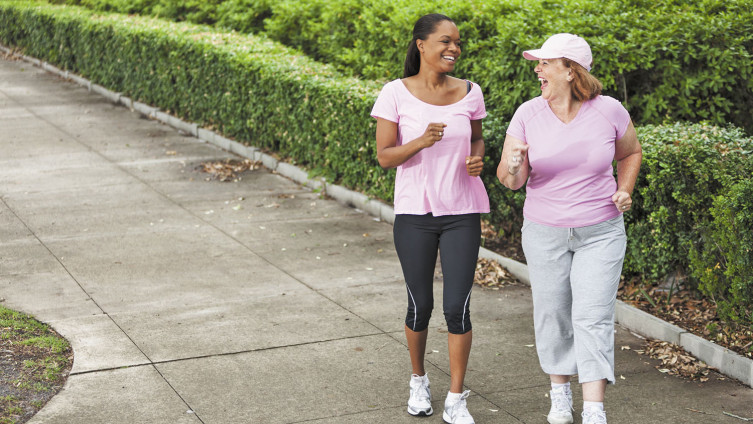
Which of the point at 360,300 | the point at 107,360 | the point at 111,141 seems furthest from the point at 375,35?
the point at 107,360

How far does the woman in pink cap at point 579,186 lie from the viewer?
4816 millimetres

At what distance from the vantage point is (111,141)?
48.0ft

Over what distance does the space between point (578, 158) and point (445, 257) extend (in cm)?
85

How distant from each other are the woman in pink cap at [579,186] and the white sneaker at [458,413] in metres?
0.61

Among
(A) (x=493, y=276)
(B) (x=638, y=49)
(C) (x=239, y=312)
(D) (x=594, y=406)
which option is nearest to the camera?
(D) (x=594, y=406)

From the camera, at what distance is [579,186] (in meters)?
4.86

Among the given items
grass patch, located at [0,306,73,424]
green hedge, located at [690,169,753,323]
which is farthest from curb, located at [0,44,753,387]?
grass patch, located at [0,306,73,424]

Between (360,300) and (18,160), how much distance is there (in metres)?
7.50

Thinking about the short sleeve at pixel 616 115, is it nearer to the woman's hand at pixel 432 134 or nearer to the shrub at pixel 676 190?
the woman's hand at pixel 432 134

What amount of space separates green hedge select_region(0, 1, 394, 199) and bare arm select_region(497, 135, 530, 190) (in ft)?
17.2

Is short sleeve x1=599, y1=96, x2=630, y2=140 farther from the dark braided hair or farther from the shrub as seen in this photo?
the shrub

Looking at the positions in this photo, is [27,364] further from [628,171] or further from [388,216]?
[388,216]

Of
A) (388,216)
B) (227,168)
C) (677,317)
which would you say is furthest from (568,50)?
(227,168)

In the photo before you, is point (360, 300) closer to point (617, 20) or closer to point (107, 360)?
point (107, 360)
